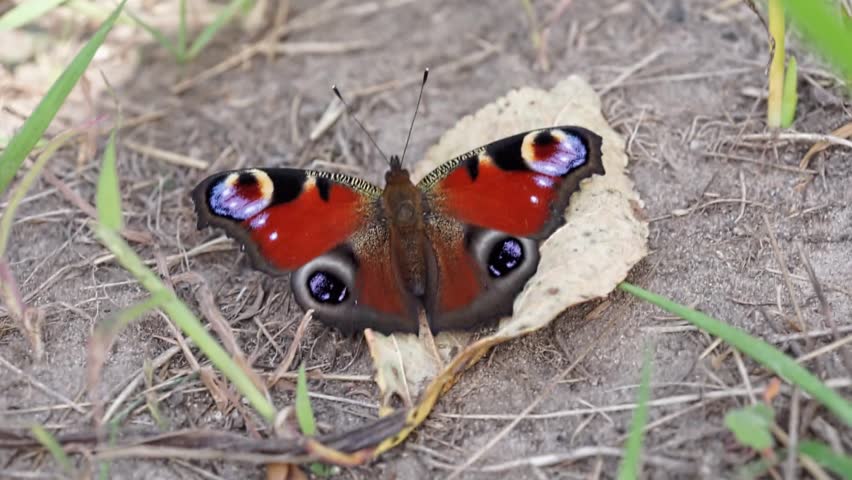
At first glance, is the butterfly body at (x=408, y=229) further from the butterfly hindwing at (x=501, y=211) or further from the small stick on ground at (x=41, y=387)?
the small stick on ground at (x=41, y=387)

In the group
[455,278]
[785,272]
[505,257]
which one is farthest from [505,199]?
[785,272]

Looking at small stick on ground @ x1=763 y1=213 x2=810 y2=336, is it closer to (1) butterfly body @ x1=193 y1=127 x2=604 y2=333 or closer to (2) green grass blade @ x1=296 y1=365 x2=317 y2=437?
(1) butterfly body @ x1=193 y1=127 x2=604 y2=333

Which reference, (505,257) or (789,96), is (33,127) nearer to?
(505,257)

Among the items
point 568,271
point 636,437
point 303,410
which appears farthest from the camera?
point 568,271

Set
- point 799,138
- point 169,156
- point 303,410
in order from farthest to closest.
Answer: point 169,156, point 799,138, point 303,410

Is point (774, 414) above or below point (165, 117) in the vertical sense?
below

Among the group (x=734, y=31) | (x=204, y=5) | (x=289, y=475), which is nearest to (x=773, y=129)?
(x=734, y=31)

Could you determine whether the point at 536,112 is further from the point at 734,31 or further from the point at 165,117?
the point at 165,117
